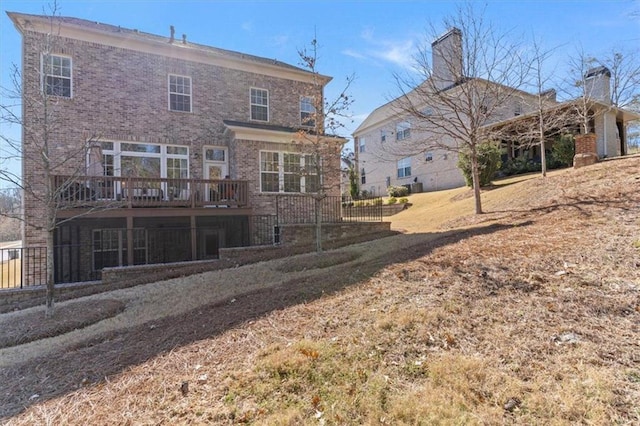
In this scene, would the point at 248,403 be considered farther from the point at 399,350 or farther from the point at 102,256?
the point at 102,256

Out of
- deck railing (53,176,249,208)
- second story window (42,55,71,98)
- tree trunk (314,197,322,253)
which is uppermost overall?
second story window (42,55,71,98)

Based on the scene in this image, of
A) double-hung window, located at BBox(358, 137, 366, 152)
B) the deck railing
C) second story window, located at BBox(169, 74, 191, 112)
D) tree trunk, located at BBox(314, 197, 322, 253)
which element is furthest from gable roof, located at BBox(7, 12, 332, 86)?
double-hung window, located at BBox(358, 137, 366, 152)

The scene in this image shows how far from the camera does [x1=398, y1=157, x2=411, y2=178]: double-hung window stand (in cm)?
2825

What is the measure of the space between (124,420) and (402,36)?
13068 mm

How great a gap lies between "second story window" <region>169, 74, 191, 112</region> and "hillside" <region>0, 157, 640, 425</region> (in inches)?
382

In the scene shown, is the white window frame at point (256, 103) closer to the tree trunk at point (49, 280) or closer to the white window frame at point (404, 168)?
the tree trunk at point (49, 280)

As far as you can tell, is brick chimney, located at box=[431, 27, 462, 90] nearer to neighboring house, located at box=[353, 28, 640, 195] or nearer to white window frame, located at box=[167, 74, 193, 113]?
neighboring house, located at box=[353, 28, 640, 195]

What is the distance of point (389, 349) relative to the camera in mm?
3609

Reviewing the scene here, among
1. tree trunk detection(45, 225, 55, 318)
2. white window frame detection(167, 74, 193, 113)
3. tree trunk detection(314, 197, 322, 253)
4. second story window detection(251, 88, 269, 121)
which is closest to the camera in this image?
tree trunk detection(45, 225, 55, 318)

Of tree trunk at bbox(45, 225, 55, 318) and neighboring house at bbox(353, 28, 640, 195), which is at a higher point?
neighboring house at bbox(353, 28, 640, 195)

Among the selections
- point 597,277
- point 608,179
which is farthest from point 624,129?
point 597,277

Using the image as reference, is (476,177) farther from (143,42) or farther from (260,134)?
(143,42)

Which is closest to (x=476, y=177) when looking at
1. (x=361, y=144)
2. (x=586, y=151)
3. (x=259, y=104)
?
(x=586, y=151)

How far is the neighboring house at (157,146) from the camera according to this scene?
1107 cm
